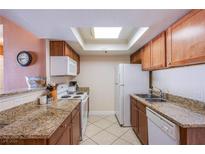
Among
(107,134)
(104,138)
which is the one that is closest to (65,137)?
(104,138)

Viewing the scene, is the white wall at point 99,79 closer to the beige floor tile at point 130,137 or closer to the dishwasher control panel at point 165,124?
the beige floor tile at point 130,137

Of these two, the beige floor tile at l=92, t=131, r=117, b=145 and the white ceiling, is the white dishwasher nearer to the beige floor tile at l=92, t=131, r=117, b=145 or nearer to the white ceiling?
the beige floor tile at l=92, t=131, r=117, b=145

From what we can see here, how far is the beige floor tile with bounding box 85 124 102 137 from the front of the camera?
306 centimetres

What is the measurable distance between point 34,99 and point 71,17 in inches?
54.3

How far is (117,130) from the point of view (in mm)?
3279

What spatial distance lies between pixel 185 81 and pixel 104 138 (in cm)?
190

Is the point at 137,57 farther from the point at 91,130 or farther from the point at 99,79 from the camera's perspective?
the point at 91,130

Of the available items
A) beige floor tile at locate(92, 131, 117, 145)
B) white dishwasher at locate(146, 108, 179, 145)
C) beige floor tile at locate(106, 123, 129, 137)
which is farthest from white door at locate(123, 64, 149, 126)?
white dishwasher at locate(146, 108, 179, 145)

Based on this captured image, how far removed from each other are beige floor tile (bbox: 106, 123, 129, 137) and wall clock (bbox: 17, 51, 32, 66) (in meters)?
2.34

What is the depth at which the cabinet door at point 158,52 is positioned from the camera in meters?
2.25

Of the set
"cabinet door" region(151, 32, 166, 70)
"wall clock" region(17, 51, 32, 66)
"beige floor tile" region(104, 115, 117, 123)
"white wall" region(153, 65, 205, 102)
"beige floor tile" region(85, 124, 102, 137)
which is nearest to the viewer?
"white wall" region(153, 65, 205, 102)

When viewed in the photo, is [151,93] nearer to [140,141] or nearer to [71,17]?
[140,141]

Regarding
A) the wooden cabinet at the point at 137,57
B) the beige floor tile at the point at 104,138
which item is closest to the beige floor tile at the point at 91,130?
the beige floor tile at the point at 104,138
